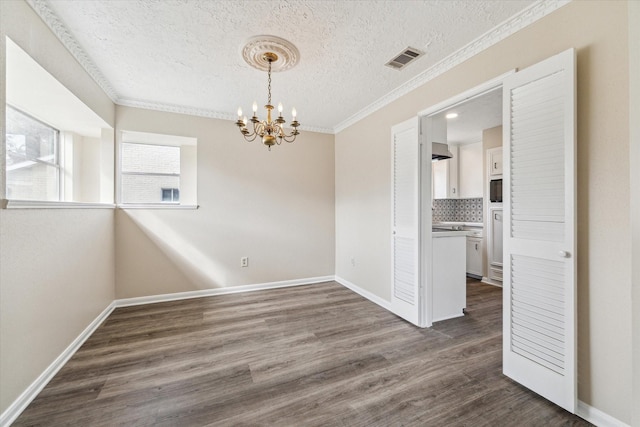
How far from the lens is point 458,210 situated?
5793 millimetres

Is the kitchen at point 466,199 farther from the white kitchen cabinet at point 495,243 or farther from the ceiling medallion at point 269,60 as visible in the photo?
the ceiling medallion at point 269,60

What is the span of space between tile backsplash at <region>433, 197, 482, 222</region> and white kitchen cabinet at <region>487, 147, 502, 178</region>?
1.04 metres

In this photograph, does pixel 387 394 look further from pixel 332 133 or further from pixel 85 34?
pixel 332 133

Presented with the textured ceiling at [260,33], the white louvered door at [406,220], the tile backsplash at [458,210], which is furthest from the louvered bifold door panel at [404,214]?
the tile backsplash at [458,210]

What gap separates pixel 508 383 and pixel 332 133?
12.9ft

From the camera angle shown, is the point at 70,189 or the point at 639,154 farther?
the point at 70,189

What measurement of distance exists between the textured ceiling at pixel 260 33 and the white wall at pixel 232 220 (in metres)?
0.89

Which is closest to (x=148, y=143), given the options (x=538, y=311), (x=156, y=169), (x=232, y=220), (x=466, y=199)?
(x=156, y=169)

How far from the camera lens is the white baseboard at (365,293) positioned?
3.39 m

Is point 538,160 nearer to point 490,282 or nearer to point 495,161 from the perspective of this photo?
point 495,161

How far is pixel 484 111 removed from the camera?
3684 mm

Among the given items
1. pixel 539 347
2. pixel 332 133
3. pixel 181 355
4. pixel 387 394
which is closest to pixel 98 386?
pixel 181 355

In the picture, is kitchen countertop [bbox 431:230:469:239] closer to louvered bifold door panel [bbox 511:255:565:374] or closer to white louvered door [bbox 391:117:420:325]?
white louvered door [bbox 391:117:420:325]

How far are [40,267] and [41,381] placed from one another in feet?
2.55
